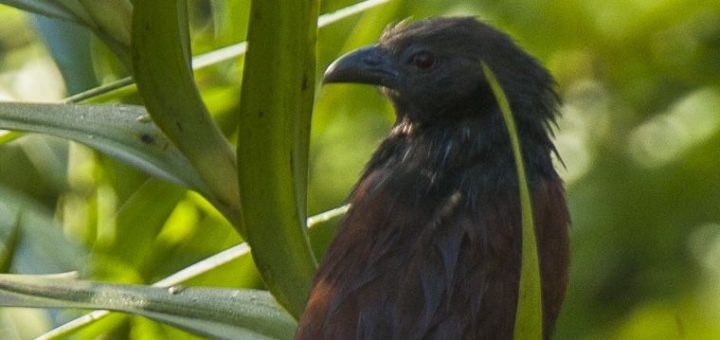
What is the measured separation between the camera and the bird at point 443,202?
192cm

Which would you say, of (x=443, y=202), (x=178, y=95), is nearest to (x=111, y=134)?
(x=178, y=95)

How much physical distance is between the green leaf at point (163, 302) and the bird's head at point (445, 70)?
2.18 ft

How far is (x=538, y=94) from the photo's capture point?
7.83 ft

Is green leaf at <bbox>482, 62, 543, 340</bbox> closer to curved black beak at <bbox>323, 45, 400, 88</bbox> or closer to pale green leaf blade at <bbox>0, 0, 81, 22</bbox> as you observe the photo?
pale green leaf blade at <bbox>0, 0, 81, 22</bbox>

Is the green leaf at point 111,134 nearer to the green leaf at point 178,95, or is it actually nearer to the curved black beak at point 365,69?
the green leaf at point 178,95

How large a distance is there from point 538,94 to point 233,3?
523 mm

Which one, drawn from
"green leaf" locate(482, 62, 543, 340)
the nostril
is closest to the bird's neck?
the nostril

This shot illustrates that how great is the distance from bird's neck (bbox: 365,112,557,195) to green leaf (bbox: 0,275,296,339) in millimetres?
458

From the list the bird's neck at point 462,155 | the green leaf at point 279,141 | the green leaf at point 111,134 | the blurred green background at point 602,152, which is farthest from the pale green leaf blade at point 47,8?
the blurred green background at point 602,152

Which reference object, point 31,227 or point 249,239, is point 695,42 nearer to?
point 31,227

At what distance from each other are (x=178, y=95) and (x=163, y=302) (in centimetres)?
24

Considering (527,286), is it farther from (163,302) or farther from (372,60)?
(372,60)

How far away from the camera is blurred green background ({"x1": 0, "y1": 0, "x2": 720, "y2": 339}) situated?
2701mm

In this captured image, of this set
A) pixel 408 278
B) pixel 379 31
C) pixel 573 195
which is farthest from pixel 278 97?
pixel 573 195
